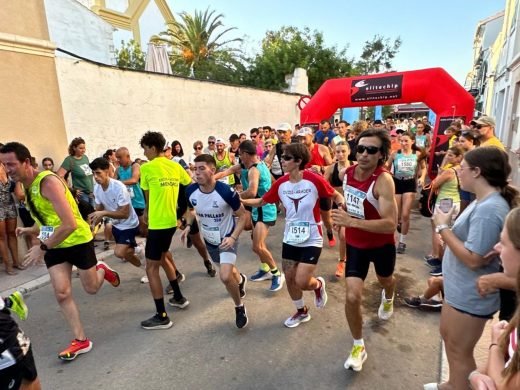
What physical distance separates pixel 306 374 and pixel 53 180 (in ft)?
8.93

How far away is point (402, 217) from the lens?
5488mm

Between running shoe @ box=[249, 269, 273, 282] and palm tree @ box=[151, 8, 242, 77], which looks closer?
running shoe @ box=[249, 269, 273, 282]

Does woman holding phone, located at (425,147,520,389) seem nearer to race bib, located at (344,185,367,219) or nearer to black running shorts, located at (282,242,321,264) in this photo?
race bib, located at (344,185,367,219)

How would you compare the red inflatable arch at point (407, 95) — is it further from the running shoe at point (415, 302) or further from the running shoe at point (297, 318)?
the running shoe at point (297, 318)

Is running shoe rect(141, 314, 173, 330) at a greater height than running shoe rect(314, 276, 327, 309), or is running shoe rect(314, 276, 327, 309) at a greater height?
running shoe rect(314, 276, 327, 309)

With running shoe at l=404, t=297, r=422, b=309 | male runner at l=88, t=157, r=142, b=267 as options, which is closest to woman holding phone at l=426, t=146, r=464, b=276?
running shoe at l=404, t=297, r=422, b=309

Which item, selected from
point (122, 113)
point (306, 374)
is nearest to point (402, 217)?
point (306, 374)

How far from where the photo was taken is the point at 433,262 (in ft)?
16.2

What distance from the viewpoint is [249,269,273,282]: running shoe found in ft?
15.5

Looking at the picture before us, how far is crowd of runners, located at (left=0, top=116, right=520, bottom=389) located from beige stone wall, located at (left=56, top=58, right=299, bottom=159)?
204 centimetres

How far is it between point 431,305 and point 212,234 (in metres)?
2.58

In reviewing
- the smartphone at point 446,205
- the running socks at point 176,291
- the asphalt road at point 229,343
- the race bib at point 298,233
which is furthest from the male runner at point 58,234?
the smartphone at point 446,205

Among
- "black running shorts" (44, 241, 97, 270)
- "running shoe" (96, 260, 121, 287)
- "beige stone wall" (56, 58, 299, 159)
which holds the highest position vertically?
"beige stone wall" (56, 58, 299, 159)

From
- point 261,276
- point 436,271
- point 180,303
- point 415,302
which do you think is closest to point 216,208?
point 180,303
